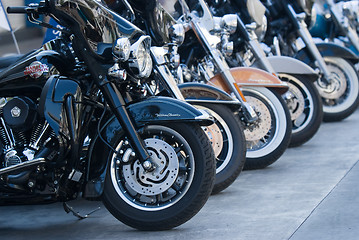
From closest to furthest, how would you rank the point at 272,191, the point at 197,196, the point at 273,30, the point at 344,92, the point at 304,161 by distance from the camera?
1. the point at 197,196
2. the point at 272,191
3. the point at 304,161
4. the point at 273,30
5. the point at 344,92

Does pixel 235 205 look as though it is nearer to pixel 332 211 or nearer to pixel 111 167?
pixel 332 211

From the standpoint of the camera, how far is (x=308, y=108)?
7543mm

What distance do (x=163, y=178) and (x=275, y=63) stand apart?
3.26 metres

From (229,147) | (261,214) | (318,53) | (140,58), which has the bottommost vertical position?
(261,214)

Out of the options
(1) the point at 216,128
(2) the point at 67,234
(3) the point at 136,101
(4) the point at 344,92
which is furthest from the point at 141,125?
(4) the point at 344,92

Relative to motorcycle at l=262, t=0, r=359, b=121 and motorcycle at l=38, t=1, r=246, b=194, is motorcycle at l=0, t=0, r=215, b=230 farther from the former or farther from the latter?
motorcycle at l=262, t=0, r=359, b=121

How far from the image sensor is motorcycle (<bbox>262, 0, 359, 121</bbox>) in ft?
27.6

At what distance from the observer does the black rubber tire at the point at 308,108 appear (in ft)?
24.5

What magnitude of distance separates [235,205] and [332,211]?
2.32ft

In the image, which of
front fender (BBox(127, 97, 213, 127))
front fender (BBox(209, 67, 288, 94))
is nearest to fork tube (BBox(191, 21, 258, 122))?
front fender (BBox(209, 67, 288, 94))

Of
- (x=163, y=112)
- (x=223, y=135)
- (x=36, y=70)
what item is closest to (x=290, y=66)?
(x=223, y=135)

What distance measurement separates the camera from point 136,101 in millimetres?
4586

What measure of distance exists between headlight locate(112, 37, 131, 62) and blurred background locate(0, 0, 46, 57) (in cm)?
305

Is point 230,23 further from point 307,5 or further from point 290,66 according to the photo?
point 307,5
